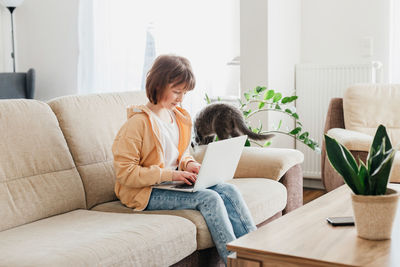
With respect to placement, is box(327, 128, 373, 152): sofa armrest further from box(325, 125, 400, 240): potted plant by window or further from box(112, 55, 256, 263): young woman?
box(325, 125, 400, 240): potted plant by window

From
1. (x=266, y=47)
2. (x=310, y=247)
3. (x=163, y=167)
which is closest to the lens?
(x=310, y=247)

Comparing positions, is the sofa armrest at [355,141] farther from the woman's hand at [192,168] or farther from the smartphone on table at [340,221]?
the smartphone on table at [340,221]

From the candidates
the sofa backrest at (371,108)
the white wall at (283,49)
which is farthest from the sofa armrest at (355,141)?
the white wall at (283,49)

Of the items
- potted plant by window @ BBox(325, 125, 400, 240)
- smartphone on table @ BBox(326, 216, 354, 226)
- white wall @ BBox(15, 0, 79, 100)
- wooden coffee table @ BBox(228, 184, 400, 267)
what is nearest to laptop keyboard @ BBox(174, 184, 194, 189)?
wooden coffee table @ BBox(228, 184, 400, 267)

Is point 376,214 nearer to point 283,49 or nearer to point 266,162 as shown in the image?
point 266,162

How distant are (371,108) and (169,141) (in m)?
1.87

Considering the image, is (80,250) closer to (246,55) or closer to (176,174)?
(176,174)

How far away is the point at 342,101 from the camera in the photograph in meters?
3.72

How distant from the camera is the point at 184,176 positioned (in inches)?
82.4

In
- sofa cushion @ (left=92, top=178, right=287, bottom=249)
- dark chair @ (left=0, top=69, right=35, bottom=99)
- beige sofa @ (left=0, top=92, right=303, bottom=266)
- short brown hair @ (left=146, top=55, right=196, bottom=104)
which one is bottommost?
sofa cushion @ (left=92, top=178, right=287, bottom=249)

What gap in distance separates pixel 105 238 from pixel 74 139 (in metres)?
0.68

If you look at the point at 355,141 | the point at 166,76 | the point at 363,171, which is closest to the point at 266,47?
the point at 355,141

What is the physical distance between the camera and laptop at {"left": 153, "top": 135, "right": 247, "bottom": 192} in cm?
200

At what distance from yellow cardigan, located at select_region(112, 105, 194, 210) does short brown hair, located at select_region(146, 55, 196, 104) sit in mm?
81
